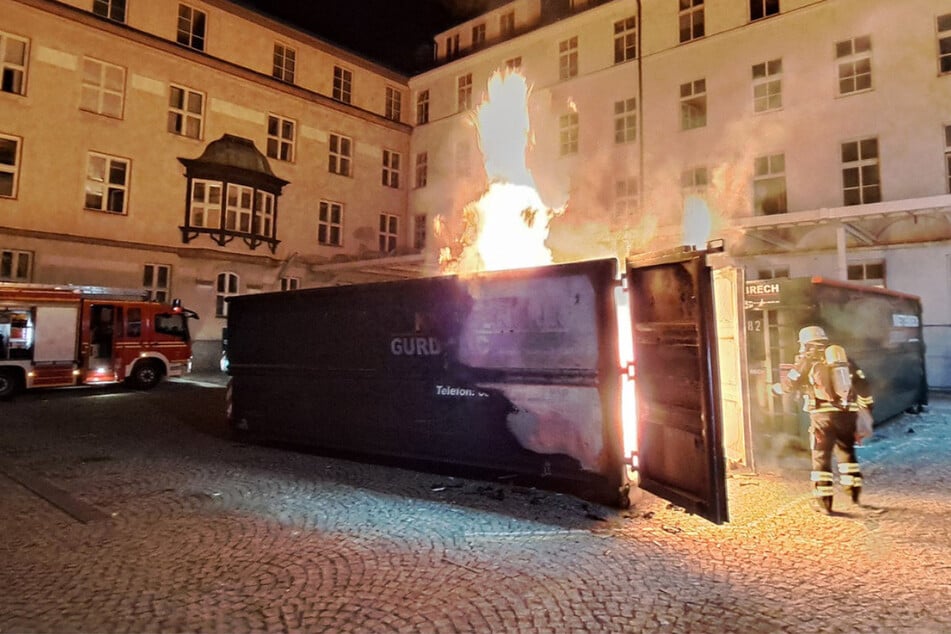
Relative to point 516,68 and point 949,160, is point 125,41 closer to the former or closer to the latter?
point 516,68

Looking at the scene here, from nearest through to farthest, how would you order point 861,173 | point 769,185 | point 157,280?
point 861,173 → point 769,185 → point 157,280

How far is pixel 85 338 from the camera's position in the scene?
14750 millimetres

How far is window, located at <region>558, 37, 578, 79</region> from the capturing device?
935 inches

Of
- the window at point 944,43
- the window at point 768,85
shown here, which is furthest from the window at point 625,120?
the window at point 944,43

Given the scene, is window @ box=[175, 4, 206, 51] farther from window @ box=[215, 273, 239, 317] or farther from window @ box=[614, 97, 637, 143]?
window @ box=[614, 97, 637, 143]

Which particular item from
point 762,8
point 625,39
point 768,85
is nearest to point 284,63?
point 625,39

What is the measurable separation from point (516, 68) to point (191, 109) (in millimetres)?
14315

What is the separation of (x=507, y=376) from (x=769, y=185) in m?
17.0

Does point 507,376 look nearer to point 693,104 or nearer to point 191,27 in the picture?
point 693,104

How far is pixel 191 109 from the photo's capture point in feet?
70.3

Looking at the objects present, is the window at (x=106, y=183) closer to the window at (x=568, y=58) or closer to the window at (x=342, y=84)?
the window at (x=342, y=84)

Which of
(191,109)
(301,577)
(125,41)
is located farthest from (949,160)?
(125,41)

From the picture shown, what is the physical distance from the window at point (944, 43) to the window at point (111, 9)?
27.1 meters

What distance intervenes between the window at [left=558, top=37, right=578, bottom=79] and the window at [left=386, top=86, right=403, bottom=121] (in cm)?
951
